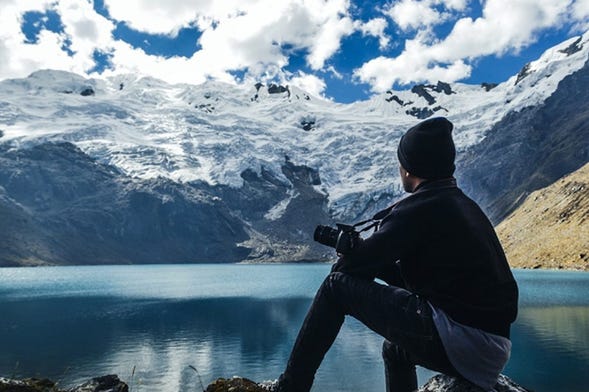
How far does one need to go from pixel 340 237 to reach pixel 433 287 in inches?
39.7

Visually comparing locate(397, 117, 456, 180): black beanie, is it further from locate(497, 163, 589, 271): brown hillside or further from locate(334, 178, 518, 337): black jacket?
locate(497, 163, 589, 271): brown hillside

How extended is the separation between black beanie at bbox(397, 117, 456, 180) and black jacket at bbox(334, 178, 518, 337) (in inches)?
15.4

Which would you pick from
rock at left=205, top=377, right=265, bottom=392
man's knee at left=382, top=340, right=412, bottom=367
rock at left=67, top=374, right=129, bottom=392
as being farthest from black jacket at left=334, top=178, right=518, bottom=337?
rock at left=67, top=374, right=129, bottom=392

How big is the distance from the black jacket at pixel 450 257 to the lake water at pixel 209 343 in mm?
13867

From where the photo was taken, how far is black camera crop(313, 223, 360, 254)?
5.37 m

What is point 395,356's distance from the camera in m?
6.31

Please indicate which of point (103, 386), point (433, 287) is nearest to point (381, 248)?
point (433, 287)

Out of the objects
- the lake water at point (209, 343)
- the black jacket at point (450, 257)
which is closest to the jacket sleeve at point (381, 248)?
the black jacket at point (450, 257)

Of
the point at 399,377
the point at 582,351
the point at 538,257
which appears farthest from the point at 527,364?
the point at 538,257

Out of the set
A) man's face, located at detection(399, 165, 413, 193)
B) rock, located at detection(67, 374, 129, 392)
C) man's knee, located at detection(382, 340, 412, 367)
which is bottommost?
rock, located at detection(67, 374, 129, 392)

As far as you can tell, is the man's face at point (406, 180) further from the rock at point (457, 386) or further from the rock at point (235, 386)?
the rock at point (235, 386)

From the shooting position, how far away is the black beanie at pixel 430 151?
559cm

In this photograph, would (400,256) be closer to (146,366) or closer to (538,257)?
(146,366)

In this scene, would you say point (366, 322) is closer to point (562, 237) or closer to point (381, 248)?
point (381, 248)
